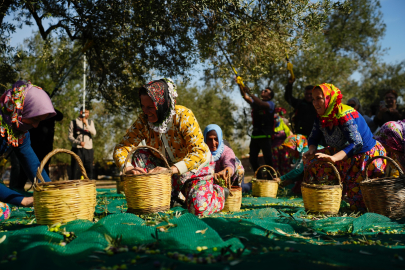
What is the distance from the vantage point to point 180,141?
385cm

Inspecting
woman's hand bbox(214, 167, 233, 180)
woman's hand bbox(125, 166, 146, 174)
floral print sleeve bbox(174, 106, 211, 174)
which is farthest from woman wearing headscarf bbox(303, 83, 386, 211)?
woman's hand bbox(125, 166, 146, 174)

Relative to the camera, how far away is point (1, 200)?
11.4 feet

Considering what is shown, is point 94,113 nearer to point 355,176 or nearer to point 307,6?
point 307,6

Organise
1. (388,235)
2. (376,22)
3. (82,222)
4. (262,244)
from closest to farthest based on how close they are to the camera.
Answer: (262,244) < (82,222) < (388,235) < (376,22)

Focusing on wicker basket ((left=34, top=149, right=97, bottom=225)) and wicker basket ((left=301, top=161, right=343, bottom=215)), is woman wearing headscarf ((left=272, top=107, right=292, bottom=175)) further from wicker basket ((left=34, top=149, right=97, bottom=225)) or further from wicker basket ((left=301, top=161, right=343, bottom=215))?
wicker basket ((left=34, top=149, right=97, bottom=225))

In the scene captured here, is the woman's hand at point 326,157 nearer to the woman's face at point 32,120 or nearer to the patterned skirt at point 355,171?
the patterned skirt at point 355,171

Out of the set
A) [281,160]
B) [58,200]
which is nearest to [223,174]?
[58,200]

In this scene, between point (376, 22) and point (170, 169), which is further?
point (376, 22)

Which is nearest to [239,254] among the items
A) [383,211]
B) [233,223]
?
[233,223]

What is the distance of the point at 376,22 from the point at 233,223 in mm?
21500

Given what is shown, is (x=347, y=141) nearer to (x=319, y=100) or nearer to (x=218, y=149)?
(x=319, y=100)

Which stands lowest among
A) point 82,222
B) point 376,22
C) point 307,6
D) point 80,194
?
point 82,222

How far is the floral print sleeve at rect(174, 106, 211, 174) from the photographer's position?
11.6 ft

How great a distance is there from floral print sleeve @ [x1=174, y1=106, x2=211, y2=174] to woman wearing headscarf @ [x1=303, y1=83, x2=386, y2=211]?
147 cm
